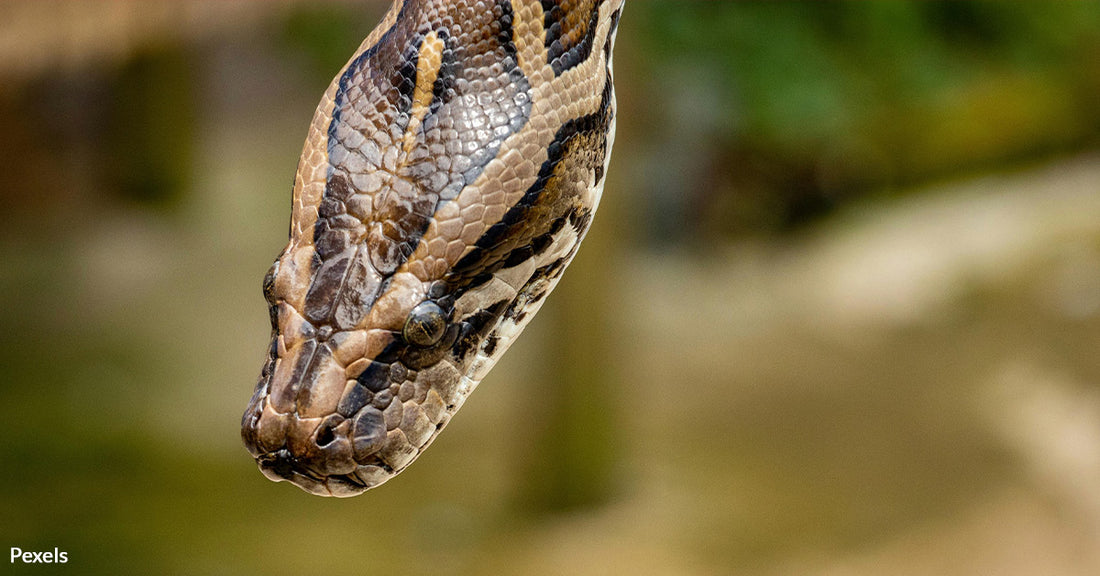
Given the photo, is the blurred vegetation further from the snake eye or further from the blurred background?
the snake eye

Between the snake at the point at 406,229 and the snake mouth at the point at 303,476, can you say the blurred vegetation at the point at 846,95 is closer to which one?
the snake at the point at 406,229

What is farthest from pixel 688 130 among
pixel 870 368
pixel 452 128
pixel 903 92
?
pixel 452 128

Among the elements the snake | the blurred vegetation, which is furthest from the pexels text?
the snake

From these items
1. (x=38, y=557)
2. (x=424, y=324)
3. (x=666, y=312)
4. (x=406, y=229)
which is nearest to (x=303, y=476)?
(x=424, y=324)

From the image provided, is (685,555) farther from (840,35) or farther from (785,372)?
(840,35)

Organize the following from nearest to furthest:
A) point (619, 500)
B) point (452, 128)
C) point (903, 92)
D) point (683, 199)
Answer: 1. point (452, 128)
2. point (903, 92)
3. point (619, 500)
4. point (683, 199)

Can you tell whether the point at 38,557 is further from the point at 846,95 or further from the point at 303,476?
the point at 846,95
